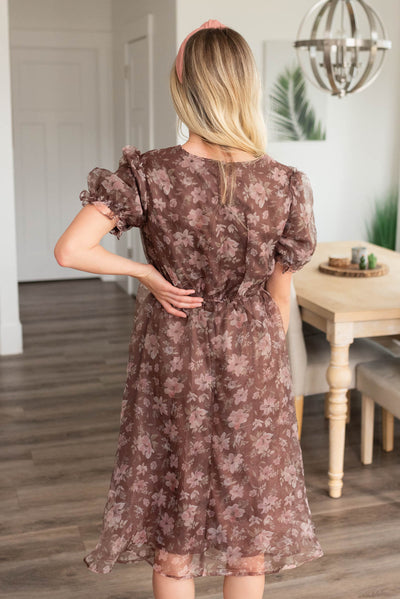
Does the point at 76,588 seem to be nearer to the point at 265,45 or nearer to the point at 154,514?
the point at 154,514

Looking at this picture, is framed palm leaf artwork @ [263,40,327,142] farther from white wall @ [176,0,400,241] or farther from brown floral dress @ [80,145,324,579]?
brown floral dress @ [80,145,324,579]

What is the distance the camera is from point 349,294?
9.87ft

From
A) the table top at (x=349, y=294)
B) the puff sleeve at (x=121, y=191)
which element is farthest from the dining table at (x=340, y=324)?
the puff sleeve at (x=121, y=191)

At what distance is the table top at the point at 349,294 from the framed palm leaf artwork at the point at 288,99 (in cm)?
186

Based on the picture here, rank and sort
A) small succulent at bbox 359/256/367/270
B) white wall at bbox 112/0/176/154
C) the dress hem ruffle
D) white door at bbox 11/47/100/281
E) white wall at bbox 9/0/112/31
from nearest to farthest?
1. the dress hem ruffle
2. small succulent at bbox 359/256/367/270
3. white wall at bbox 112/0/176/154
4. white wall at bbox 9/0/112/31
5. white door at bbox 11/47/100/281

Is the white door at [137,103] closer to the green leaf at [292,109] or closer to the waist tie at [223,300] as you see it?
the green leaf at [292,109]

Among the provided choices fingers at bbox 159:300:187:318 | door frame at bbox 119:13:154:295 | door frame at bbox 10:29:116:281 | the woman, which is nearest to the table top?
the woman

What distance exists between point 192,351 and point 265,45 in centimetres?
393

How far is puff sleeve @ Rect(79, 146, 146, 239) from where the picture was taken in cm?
152

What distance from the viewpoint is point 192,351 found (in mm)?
1630

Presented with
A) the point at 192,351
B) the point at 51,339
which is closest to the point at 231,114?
the point at 192,351

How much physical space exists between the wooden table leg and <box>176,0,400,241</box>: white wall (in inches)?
107

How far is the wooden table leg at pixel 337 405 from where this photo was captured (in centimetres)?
279

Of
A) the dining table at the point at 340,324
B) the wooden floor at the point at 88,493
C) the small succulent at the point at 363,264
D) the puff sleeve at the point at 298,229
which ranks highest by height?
the puff sleeve at the point at 298,229
